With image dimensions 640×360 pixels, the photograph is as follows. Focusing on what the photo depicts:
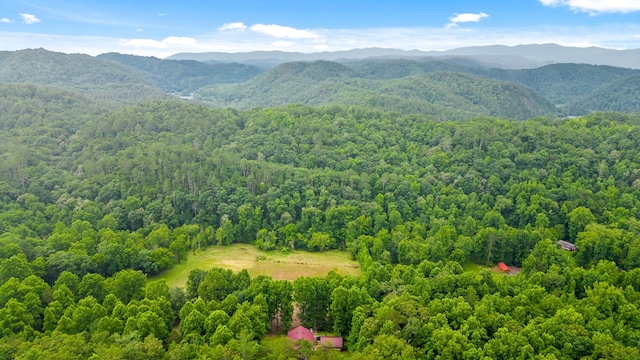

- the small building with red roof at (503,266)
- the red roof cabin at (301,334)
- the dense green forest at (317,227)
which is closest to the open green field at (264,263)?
the dense green forest at (317,227)

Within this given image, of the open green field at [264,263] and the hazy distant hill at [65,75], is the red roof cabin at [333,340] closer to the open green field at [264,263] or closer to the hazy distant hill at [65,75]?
the open green field at [264,263]

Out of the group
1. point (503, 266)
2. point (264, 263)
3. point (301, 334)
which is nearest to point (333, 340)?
point (301, 334)

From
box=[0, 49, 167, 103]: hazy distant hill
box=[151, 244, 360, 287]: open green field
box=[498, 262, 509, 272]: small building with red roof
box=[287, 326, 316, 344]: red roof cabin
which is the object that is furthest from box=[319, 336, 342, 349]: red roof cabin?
box=[0, 49, 167, 103]: hazy distant hill

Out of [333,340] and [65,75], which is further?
[65,75]

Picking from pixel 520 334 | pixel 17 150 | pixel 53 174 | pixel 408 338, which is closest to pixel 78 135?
pixel 17 150

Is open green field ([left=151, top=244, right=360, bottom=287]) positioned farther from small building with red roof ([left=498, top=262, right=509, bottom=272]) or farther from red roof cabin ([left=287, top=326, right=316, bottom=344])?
small building with red roof ([left=498, top=262, right=509, bottom=272])

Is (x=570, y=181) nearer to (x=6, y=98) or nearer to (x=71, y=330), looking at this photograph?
(x=71, y=330)

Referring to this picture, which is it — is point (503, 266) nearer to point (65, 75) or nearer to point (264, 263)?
point (264, 263)
